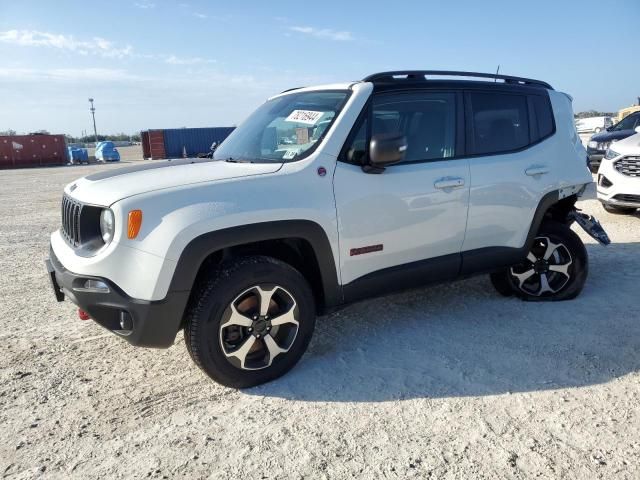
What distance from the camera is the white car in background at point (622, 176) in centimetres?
757

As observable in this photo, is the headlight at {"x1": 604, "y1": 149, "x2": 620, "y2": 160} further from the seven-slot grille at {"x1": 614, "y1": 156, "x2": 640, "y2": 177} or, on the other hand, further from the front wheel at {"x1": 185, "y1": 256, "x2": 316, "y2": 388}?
the front wheel at {"x1": 185, "y1": 256, "x2": 316, "y2": 388}

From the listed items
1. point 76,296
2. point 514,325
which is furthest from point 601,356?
point 76,296

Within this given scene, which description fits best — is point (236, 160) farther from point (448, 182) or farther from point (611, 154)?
point (611, 154)

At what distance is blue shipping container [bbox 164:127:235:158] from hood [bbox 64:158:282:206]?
3637 cm

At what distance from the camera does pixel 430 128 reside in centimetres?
381

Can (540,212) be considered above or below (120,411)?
above

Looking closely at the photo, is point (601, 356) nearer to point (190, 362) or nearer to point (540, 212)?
point (540, 212)

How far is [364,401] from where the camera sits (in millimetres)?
3021

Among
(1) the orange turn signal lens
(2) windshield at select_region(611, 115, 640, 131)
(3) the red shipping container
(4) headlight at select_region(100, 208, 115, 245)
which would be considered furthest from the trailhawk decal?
(3) the red shipping container

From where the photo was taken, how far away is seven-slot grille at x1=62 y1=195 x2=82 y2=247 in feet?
10.2

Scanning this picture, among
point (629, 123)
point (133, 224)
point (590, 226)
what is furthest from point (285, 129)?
point (629, 123)

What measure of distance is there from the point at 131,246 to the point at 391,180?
67.5 inches

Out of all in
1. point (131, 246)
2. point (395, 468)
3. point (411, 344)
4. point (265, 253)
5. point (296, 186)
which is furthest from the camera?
point (411, 344)

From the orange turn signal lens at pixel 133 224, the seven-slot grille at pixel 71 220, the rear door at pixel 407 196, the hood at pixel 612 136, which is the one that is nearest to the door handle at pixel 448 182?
the rear door at pixel 407 196
